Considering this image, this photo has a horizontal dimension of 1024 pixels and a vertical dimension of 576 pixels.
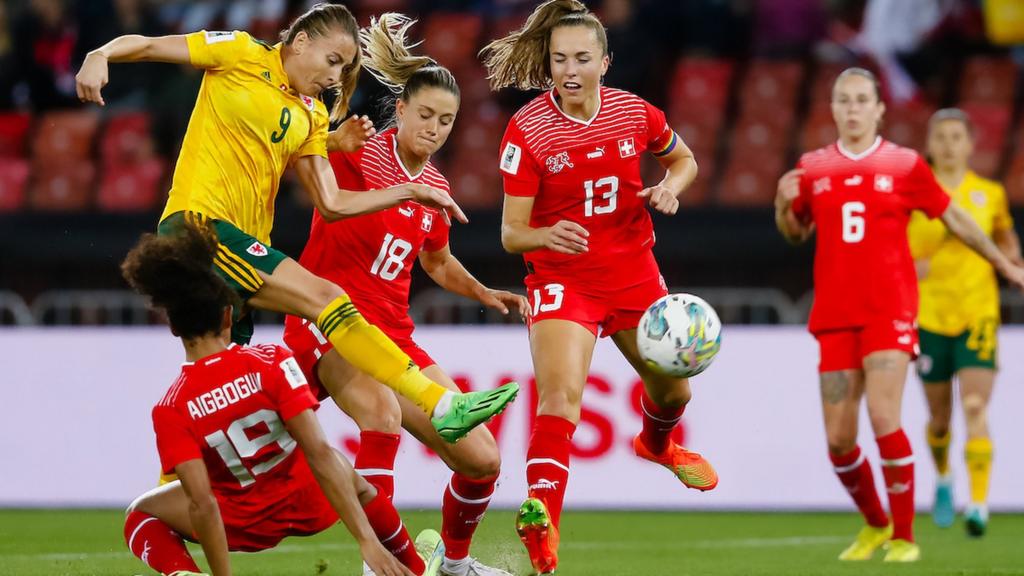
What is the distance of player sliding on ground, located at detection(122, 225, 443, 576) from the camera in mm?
5449

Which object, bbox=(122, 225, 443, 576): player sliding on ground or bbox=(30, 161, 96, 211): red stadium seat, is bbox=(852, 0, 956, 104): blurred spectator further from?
bbox=(122, 225, 443, 576): player sliding on ground

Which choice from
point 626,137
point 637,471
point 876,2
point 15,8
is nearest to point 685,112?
point 876,2

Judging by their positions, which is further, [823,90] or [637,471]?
[823,90]

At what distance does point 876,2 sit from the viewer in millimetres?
14922

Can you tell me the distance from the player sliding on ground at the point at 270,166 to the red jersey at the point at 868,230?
2.58m

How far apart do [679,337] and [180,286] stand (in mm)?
2069

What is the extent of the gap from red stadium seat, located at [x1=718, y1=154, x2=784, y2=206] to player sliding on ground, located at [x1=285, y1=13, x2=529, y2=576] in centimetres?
659

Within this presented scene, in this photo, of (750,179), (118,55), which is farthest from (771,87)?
(118,55)

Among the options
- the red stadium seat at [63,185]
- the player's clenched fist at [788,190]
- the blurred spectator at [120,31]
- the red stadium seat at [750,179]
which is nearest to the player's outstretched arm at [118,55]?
the player's clenched fist at [788,190]

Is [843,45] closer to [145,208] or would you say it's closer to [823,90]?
[823,90]

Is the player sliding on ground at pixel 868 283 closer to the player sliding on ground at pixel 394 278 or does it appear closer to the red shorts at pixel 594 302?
the red shorts at pixel 594 302

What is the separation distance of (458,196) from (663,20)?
289 centimetres

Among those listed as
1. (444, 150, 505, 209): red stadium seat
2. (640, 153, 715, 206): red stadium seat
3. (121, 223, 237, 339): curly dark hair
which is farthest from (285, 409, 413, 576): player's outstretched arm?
(444, 150, 505, 209): red stadium seat

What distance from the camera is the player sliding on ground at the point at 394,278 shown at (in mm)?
6727
